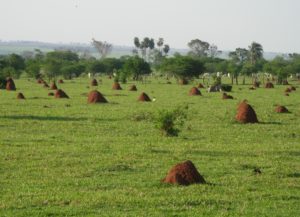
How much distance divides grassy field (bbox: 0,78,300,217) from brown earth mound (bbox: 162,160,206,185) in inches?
10.9

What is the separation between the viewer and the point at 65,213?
10.5 meters

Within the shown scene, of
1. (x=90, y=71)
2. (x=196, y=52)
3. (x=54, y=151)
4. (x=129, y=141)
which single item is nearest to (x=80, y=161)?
(x=54, y=151)

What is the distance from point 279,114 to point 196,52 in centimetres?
15268

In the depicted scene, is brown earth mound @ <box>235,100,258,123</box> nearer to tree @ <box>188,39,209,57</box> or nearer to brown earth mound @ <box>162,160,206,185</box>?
brown earth mound @ <box>162,160,206,185</box>

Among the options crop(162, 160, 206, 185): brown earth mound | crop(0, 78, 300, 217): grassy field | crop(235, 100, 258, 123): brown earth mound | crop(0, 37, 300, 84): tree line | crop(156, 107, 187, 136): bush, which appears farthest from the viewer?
crop(0, 37, 300, 84): tree line

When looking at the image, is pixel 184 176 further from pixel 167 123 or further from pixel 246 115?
pixel 246 115

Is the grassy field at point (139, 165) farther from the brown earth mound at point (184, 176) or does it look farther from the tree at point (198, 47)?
the tree at point (198, 47)

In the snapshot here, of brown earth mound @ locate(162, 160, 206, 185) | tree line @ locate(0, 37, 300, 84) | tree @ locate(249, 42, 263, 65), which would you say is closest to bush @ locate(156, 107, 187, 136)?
brown earth mound @ locate(162, 160, 206, 185)

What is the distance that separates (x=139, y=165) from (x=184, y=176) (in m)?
2.67

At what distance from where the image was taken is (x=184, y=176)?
1320 cm

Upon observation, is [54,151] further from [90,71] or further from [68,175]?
[90,71]

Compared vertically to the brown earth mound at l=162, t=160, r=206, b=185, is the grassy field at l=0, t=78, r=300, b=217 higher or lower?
lower

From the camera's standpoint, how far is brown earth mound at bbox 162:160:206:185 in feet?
43.1

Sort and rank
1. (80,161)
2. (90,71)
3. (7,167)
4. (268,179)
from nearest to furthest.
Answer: (268,179)
(7,167)
(80,161)
(90,71)
